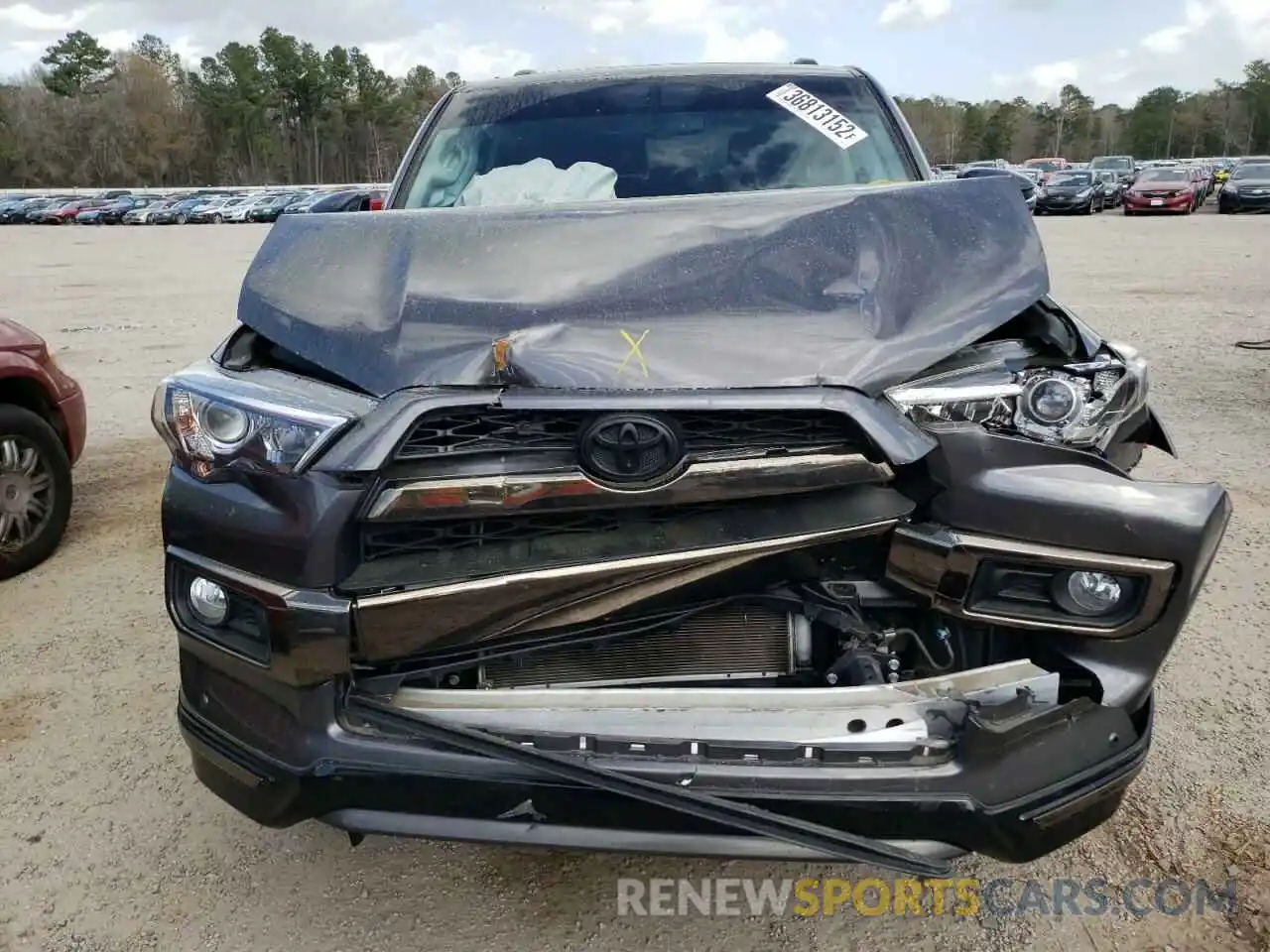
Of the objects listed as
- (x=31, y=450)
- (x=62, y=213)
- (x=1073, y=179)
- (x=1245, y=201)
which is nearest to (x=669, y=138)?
(x=31, y=450)

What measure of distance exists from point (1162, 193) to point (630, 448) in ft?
110

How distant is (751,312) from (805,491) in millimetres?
428

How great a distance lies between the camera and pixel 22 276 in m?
19.3

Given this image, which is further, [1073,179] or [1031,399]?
[1073,179]

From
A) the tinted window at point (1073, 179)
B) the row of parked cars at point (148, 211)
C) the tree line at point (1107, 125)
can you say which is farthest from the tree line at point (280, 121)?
the tinted window at point (1073, 179)

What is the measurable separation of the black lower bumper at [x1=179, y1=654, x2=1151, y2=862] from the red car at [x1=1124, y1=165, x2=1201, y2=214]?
3319cm

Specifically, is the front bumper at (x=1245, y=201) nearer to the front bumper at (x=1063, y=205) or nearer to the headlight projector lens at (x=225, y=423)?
the front bumper at (x=1063, y=205)

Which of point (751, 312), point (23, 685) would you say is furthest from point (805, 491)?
point (23, 685)

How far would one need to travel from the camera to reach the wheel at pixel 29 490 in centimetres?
429

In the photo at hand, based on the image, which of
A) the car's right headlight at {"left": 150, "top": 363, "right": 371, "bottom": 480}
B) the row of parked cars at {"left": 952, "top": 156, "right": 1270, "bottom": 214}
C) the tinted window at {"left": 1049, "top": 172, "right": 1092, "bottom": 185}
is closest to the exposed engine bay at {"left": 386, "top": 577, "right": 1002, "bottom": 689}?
the car's right headlight at {"left": 150, "top": 363, "right": 371, "bottom": 480}

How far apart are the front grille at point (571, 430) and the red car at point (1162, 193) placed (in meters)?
33.3

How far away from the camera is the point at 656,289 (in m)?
2.18

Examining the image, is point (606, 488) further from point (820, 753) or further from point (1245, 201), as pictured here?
point (1245, 201)

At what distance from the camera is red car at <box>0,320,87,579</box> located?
430cm
